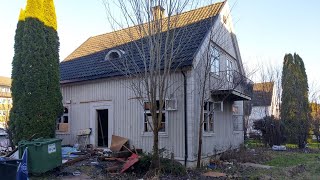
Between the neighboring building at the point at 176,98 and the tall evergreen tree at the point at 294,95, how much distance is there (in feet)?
31.5

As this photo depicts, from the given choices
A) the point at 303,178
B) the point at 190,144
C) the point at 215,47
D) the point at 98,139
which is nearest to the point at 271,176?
the point at 303,178

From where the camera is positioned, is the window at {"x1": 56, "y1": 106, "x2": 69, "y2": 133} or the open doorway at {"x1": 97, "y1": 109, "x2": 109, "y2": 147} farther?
the window at {"x1": 56, "y1": 106, "x2": 69, "y2": 133}

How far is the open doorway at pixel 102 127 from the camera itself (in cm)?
1575

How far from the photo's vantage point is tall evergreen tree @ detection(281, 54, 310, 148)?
25.9 meters

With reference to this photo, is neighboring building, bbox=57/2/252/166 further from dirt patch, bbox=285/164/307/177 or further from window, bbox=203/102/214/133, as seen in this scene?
dirt patch, bbox=285/164/307/177

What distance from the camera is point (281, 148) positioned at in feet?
69.9

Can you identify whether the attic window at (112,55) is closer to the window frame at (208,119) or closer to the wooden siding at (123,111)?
the wooden siding at (123,111)

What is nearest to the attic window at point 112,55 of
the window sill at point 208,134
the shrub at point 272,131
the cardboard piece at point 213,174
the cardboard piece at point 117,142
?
the cardboard piece at point 117,142

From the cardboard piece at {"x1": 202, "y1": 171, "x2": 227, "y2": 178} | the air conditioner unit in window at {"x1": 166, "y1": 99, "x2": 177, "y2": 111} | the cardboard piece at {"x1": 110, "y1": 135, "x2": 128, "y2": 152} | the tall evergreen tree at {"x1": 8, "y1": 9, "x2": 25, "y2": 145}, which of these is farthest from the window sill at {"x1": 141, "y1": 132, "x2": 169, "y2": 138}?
the tall evergreen tree at {"x1": 8, "y1": 9, "x2": 25, "y2": 145}

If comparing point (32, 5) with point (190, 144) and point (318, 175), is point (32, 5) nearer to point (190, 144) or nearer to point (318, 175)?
point (190, 144)

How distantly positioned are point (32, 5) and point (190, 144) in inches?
359

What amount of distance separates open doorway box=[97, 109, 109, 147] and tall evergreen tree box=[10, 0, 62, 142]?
2310 millimetres

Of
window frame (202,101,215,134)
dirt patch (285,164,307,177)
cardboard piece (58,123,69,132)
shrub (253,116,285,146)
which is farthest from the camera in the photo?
shrub (253,116,285,146)

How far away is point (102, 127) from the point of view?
16.1 m
